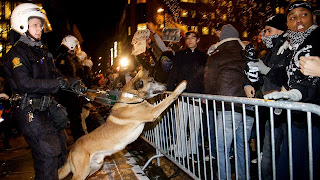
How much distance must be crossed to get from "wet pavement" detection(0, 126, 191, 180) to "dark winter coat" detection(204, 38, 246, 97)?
5.84 feet

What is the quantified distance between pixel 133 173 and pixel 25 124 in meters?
2.16

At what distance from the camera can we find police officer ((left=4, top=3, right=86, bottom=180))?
2420mm

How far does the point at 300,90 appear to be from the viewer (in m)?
1.76

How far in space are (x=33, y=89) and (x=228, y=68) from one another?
2.81m

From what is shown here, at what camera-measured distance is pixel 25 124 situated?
2.43 m

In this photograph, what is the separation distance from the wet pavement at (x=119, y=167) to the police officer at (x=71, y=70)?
1.32 metres

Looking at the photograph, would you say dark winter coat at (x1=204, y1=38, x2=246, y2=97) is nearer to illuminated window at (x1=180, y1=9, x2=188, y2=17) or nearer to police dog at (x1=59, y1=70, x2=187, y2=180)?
police dog at (x1=59, y1=70, x2=187, y2=180)

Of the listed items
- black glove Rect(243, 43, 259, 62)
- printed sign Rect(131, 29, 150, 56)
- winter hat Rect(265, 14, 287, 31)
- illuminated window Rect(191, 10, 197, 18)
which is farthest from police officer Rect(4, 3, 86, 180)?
illuminated window Rect(191, 10, 197, 18)

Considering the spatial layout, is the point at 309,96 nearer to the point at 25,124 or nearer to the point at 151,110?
the point at 151,110

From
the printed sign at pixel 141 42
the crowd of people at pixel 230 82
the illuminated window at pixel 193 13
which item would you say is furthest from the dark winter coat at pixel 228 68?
the illuminated window at pixel 193 13

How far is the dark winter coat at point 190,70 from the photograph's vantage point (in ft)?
13.9

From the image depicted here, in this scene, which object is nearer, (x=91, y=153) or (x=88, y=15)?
(x=91, y=153)

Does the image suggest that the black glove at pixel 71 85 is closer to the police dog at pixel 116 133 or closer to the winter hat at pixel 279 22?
the police dog at pixel 116 133

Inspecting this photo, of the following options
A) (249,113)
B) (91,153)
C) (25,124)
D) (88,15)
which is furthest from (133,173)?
(88,15)
